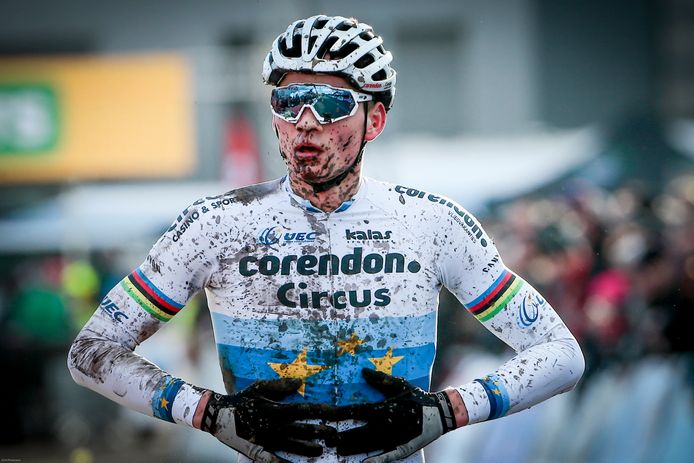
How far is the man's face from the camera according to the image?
373 centimetres

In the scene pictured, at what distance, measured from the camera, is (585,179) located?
12562 millimetres

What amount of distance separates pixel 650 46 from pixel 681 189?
28.2ft

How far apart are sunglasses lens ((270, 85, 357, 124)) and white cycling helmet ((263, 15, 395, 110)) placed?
6 centimetres

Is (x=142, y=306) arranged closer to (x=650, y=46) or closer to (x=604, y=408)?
(x=604, y=408)

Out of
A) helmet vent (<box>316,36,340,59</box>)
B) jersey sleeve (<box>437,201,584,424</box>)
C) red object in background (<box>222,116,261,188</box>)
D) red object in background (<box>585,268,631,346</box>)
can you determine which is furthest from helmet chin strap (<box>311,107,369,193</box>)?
red object in background (<box>222,116,261,188</box>)

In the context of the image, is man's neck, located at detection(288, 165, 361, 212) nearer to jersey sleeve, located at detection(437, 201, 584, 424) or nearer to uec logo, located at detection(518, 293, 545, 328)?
jersey sleeve, located at detection(437, 201, 584, 424)

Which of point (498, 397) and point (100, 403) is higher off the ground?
point (498, 397)

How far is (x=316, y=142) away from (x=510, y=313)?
0.79 metres

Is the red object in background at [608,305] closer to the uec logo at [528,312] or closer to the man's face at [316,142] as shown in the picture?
the uec logo at [528,312]

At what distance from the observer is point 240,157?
13523mm

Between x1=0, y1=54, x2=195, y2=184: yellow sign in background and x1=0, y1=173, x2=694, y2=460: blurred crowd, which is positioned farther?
x1=0, y1=54, x2=195, y2=184: yellow sign in background

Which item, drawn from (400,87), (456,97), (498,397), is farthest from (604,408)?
(456,97)

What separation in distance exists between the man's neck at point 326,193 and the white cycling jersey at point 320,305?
0.08 feet

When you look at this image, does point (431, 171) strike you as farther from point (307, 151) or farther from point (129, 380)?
point (129, 380)
